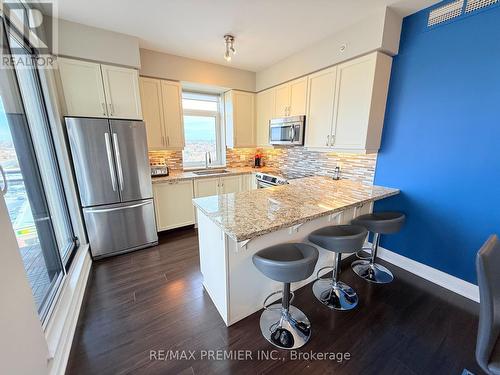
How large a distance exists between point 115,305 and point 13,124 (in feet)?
5.80

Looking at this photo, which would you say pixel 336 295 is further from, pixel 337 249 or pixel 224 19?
pixel 224 19

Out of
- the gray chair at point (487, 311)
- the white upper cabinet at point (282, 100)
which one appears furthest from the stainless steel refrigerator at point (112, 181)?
the gray chair at point (487, 311)

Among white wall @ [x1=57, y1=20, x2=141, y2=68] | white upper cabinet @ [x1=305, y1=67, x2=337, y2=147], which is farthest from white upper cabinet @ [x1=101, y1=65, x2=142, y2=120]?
white upper cabinet @ [x1=305, y1=67, x2=337, y2=147]

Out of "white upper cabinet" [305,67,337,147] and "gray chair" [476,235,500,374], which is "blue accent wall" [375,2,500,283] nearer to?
"white upper cabinet" [305,67,337,147]

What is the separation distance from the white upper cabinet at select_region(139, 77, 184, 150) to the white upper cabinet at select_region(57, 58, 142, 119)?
0.35 m

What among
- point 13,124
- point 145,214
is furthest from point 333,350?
point 13,124

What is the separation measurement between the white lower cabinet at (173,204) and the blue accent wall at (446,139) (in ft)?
9.61

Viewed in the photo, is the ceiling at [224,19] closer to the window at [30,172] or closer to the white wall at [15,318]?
the window at [30,172]

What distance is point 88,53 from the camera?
2.38 metres

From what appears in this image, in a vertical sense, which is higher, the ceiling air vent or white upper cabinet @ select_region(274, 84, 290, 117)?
the ceiling air vent

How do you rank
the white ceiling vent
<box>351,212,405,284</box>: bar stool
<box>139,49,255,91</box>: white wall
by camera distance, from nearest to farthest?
1. the white ceiling vent
2. <box>351,212,405,284</box>: bar stool
3. <box>139,49,255,91</box>: white wall

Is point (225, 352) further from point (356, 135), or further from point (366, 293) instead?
point (356, 135)

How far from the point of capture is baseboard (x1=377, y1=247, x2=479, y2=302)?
2020 millimetres

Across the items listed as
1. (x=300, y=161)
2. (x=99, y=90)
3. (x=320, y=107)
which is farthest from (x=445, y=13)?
(x=99, y=90)
